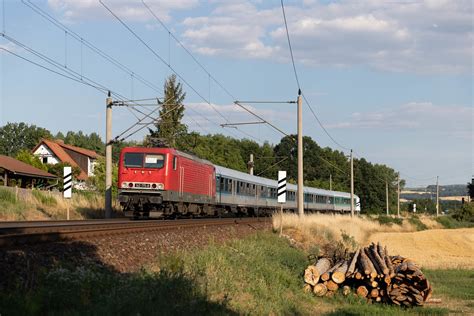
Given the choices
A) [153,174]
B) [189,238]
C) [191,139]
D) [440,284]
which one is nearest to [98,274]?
[189,238]

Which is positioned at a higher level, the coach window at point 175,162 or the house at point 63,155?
the house at point 63,155

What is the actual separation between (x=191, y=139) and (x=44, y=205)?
191 feet

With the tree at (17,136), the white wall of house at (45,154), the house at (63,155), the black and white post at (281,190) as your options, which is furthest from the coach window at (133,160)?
the tree at (17,136)

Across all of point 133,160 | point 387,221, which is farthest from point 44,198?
point 387,221

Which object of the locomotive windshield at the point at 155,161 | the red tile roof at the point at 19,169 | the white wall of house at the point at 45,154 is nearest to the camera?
the locomotive windshield at the point at 155,161

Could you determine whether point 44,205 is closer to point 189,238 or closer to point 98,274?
point 189,238

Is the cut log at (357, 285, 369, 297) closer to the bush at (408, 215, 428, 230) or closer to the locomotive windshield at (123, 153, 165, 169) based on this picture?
the locomotive windshield at (123, 153, 165, 169)

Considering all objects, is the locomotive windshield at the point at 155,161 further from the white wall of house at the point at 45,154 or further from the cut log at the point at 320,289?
the white wall of house at the point at 45,154

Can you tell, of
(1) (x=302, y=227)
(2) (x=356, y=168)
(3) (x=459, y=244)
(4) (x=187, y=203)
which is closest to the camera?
(1) (x=302, y=227)

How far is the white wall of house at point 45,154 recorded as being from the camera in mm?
93938

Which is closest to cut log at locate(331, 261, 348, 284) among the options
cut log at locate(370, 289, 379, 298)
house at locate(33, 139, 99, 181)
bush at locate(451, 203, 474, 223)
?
cut log at locate(370, 289, 379, 298)

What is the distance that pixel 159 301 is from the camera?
9023 millimetres

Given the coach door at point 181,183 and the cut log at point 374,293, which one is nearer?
the cut log at point 374,293

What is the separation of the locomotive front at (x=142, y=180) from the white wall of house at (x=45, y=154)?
219 ft
